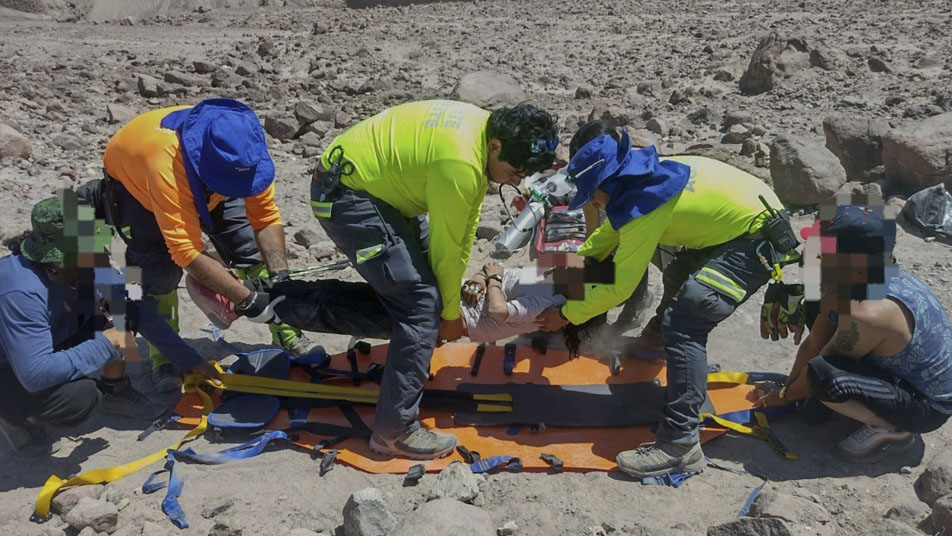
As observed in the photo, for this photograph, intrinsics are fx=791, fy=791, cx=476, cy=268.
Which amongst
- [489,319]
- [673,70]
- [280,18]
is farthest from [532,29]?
[489,319]

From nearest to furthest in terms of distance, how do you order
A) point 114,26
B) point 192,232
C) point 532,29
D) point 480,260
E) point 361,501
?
1. point 361,501
2. point 192,232
3. point 480,260
4. point 532,29
5. point 114,26

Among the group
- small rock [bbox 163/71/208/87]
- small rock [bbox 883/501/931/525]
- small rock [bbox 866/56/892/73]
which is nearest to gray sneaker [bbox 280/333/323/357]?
small rock [bbox 883/501/931/525]

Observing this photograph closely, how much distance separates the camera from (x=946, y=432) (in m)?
3.85

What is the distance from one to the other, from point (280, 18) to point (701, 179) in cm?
1485

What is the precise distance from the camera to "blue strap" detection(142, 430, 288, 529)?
11.1 ft

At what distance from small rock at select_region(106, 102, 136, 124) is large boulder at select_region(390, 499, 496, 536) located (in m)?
7.45

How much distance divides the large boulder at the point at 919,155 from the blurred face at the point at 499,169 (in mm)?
4731

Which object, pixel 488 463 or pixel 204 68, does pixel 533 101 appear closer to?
pixel 204 68

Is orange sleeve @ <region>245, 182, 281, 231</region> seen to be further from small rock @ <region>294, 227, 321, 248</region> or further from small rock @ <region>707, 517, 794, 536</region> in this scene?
small rock @ <region>707, 517, 794, 536</region>

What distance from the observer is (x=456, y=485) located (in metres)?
3.46

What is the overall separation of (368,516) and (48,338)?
1621 millimetres

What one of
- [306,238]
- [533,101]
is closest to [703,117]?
[533,101]

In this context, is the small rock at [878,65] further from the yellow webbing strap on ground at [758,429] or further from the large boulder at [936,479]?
the large boulder at [936,479]

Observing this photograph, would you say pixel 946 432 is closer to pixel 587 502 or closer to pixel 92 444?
pixel 587 502
